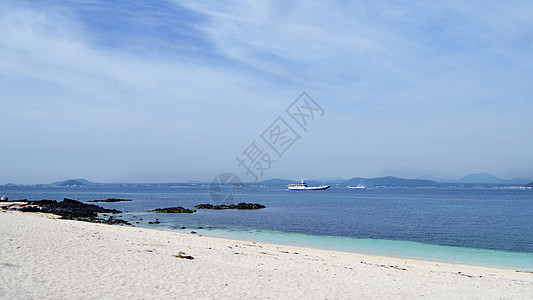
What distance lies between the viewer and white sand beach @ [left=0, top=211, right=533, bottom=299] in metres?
9.74

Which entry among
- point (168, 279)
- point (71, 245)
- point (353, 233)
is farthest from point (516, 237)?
point (71, 245)

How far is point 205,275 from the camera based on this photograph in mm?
12109

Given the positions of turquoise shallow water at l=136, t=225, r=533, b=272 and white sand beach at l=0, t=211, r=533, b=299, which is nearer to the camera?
white sand beach at l=0, t=211, r=533, b=299

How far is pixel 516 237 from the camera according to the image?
30.2 m

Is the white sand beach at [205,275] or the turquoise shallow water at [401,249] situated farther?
the turquoise shallow water at [401,249]

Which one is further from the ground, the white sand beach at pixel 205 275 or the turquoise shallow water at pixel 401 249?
the white sand beach at pixel 205 275

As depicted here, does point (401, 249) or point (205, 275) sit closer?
point (205, 275)

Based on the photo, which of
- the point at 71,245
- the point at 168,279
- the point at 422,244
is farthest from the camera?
the point at 422,244

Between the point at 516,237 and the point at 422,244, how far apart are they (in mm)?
10204

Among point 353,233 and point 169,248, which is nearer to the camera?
point 169,248

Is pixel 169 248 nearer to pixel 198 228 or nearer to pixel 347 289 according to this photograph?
pixel 347 289

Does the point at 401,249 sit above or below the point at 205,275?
below

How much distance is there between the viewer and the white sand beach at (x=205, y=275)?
974cm

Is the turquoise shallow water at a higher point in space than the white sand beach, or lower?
lower
